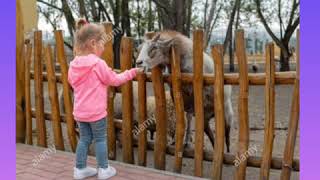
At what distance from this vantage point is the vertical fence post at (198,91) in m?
4.80

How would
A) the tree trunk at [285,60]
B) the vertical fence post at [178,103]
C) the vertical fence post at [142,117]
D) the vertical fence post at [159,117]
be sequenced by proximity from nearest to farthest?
the vertical fence post at [178,103]
the vertical fence post at [159,117]
the vertical fence post at [142,117]
the tree trunk at [285,60]

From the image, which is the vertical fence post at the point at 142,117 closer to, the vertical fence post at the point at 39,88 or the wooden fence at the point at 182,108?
the wooden fence at the point at 182,108

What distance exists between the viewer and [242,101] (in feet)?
15.0

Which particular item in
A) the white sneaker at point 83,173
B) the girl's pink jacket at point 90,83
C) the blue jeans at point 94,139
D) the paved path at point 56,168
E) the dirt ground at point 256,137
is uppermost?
the girl's pink jacket at point 90,83

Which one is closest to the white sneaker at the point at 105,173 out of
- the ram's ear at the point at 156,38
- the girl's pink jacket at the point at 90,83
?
the girl's pink jacket at the point at 90,83

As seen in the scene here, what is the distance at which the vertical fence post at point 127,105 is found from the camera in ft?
17.7

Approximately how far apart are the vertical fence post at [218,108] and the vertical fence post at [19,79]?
10.8 feet

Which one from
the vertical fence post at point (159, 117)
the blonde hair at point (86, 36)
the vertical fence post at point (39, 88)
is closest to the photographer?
the blonde hair at point (86, 36)

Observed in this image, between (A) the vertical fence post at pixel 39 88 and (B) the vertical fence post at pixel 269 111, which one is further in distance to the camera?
(A) the vertical fence post at pixel 39 88

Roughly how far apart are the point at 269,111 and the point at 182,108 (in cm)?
105

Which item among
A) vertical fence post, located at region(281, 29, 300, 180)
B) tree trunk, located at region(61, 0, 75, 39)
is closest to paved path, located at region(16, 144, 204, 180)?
vertical fence post, located at region(281, 29, 300, 180)

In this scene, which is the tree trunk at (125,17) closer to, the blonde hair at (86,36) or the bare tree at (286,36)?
the bare tree at (286,36)

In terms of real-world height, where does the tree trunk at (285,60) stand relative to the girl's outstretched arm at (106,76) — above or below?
below

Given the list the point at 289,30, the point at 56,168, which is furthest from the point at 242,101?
the point at 289,30
